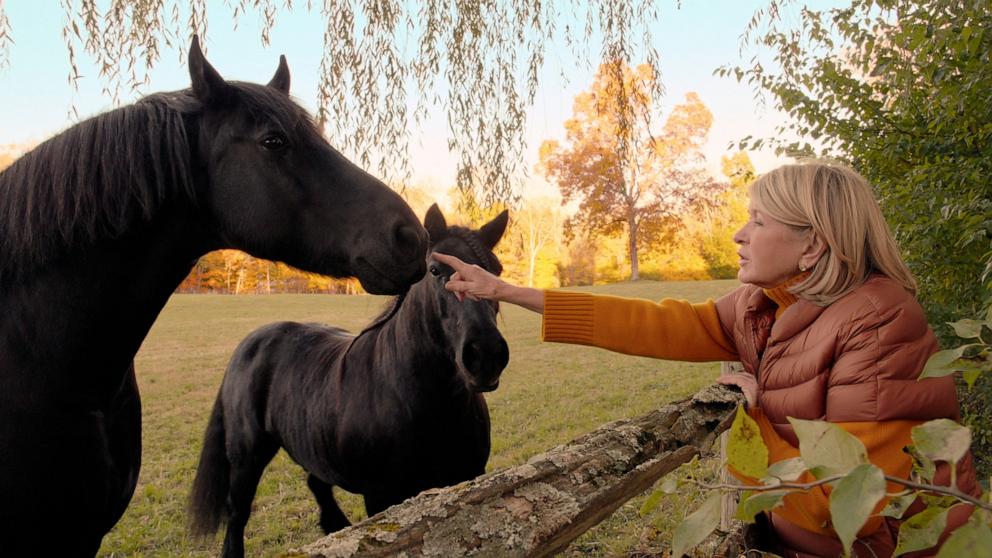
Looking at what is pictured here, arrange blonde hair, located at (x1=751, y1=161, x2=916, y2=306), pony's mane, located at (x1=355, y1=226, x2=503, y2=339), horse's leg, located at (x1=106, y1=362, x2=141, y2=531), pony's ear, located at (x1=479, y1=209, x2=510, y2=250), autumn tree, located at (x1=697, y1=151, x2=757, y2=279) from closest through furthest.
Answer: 1. blonde hair, located at (x1=751, y1=161, x2=916, y2=306)
2. horse's leg, located at (x1=106, y1=362, x2=141, y2=531)
3. pony's mane, located at (x1=355, y1=226, x2=503, y2=339)
4. pony's ear, located at (x1=479, y1=209, x2=510, y2=250)
5. autumn tree, located at (x1=697, y1=151, x2=757, y2=279)

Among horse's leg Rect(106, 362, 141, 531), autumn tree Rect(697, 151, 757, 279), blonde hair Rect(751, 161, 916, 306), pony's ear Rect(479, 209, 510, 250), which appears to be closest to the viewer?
blonde hair Rect(751, 161, 916, 306)

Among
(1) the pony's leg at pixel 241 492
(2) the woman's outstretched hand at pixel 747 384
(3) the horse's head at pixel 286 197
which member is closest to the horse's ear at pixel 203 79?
(3) the horse's head at pixel 286 197

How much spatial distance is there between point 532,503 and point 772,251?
1.08 meters

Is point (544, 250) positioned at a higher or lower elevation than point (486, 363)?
higher

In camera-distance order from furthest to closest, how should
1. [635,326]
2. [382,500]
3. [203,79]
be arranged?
[382,500] < [635,326] < [203,79]

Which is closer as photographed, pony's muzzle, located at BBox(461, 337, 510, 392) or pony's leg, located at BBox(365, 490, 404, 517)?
pony's muzzle, located at BBox(461, 337, 510, 392)

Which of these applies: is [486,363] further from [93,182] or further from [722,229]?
[722,229]

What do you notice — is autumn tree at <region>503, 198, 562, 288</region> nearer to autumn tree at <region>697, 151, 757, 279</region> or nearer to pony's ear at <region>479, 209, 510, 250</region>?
autumn tree at <region>697, 151, 757, 279</region>

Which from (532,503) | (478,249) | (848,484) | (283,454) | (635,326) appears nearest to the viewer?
(848,484)

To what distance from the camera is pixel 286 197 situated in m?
1.97

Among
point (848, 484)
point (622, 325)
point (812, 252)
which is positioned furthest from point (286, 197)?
point (848, 484)

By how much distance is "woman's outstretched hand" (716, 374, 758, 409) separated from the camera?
1.93 m

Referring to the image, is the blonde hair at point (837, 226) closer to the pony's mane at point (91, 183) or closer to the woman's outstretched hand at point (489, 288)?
the woman's outstretched hand at point (489, 288)

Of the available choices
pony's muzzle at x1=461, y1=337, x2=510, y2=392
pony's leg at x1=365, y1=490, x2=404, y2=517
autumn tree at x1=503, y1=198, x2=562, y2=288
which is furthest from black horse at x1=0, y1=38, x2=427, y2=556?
autumn tree at x1=503, y1=198, x2=562, y2=288
